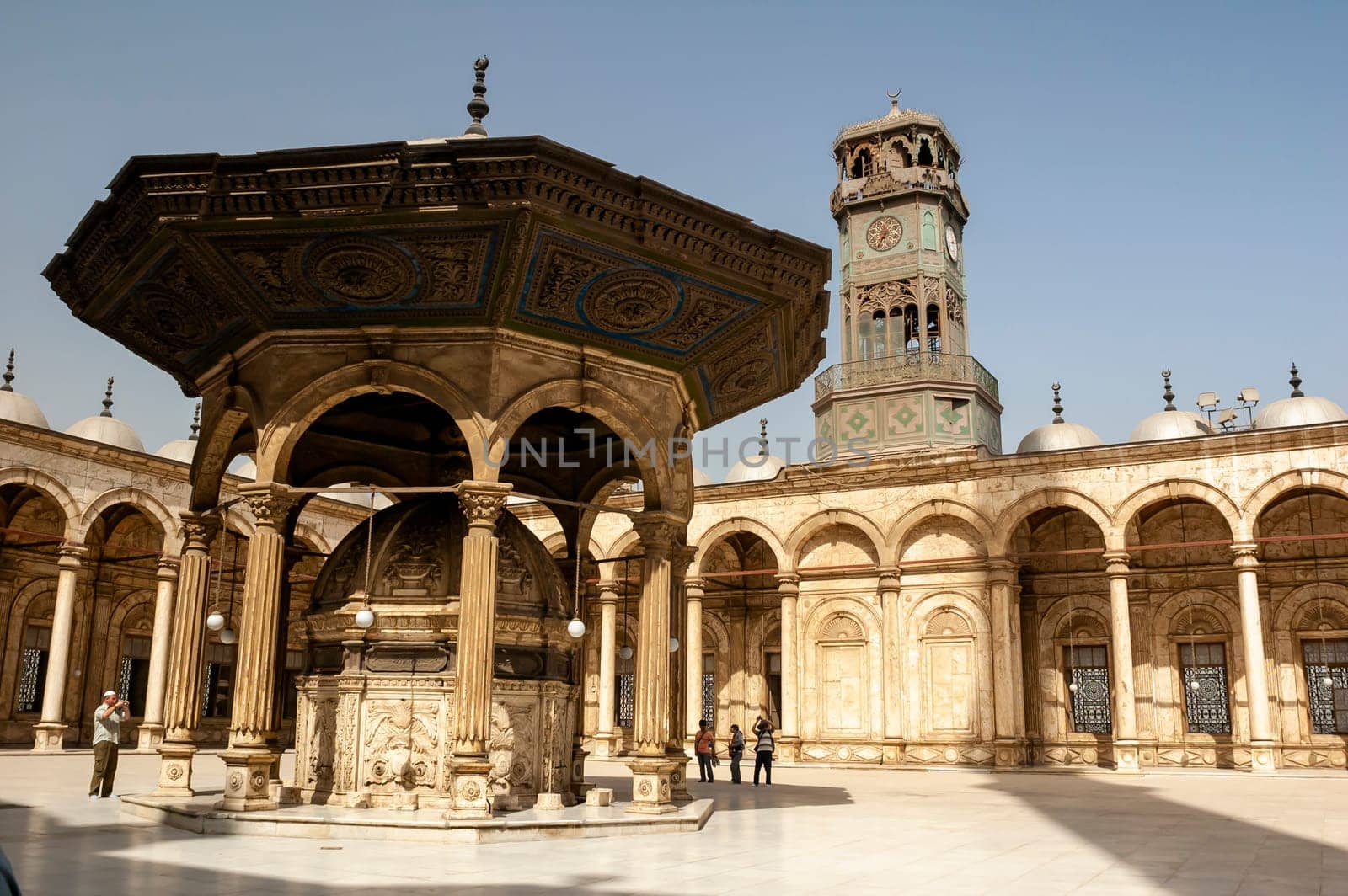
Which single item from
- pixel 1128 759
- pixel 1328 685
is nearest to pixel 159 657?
pixel 1128 759

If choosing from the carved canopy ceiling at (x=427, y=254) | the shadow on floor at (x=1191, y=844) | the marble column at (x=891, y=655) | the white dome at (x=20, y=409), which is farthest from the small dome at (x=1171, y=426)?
the white dome at (x=20, y=409)

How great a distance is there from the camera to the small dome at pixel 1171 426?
89.6 feet

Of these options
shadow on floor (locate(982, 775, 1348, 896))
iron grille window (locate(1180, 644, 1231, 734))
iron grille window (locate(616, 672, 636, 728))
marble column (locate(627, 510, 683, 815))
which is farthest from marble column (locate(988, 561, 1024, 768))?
marble column (locate(627, 510, 683, 815))

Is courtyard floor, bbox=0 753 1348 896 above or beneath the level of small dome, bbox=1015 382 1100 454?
beneath

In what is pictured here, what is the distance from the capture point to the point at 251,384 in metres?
10.5

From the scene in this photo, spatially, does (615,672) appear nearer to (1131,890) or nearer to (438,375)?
(438,375)

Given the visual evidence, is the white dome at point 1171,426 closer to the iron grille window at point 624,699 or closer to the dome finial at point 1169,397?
the dome finial at point 1169,397

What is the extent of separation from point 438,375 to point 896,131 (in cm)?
2383

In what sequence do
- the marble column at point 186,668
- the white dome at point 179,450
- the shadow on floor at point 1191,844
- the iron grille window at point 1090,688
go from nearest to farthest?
the shadow on floor at point 1191,844 < the marble column at point 186,668 < the iron grille window at point 1090,688 < the white dome at point 179,450

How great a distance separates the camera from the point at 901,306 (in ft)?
96.7

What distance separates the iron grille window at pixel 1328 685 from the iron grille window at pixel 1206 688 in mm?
1577

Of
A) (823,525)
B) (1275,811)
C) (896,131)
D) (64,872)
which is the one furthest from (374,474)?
(896,131)

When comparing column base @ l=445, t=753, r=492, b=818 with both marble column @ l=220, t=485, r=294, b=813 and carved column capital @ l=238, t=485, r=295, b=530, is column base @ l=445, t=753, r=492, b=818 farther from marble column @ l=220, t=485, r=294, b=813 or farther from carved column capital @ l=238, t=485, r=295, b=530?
carved column capital @ l=238, t=485, r=295, b=530

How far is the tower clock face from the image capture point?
98.9ft
